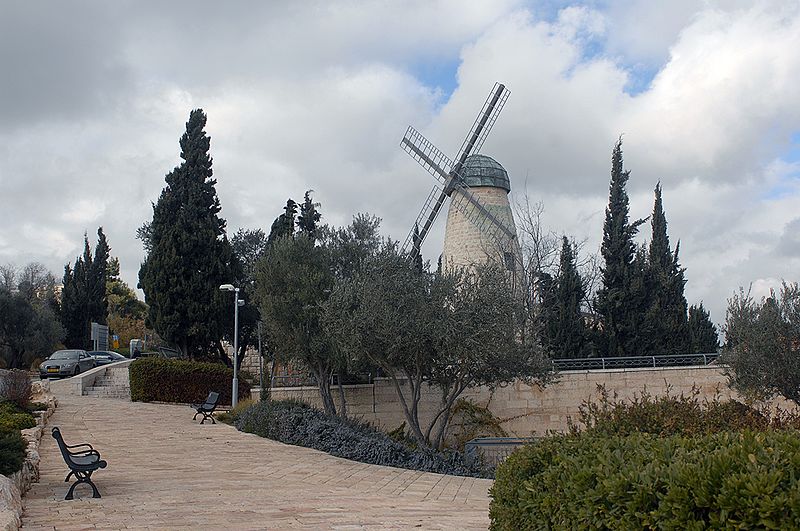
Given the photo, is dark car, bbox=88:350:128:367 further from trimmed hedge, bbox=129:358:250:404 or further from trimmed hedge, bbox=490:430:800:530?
trimmed hedge, bbox=490:430:800:530

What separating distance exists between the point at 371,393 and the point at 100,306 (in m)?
25.8

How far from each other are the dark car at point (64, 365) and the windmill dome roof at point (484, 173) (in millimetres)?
16664

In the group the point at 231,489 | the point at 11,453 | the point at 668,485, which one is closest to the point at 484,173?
the point at 231,489

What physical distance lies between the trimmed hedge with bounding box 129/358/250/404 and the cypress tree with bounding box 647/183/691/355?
49.5ft

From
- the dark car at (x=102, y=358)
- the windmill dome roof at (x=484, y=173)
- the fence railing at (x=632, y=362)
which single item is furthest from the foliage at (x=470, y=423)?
the dark car at (x=102, y=358)

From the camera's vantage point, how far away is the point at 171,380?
24.6m

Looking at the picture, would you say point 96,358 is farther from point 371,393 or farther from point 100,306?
point 371,393

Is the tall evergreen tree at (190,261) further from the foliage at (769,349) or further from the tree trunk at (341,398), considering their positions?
the foliage at (769,349)

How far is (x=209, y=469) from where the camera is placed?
12.2m

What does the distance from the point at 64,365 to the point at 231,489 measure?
849 inches

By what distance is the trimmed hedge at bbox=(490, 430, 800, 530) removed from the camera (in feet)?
12.1

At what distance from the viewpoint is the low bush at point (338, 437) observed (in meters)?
14.4

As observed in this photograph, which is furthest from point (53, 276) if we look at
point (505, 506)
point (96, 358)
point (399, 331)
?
point (505, 506)

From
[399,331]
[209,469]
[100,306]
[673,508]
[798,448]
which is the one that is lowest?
[209,469]
